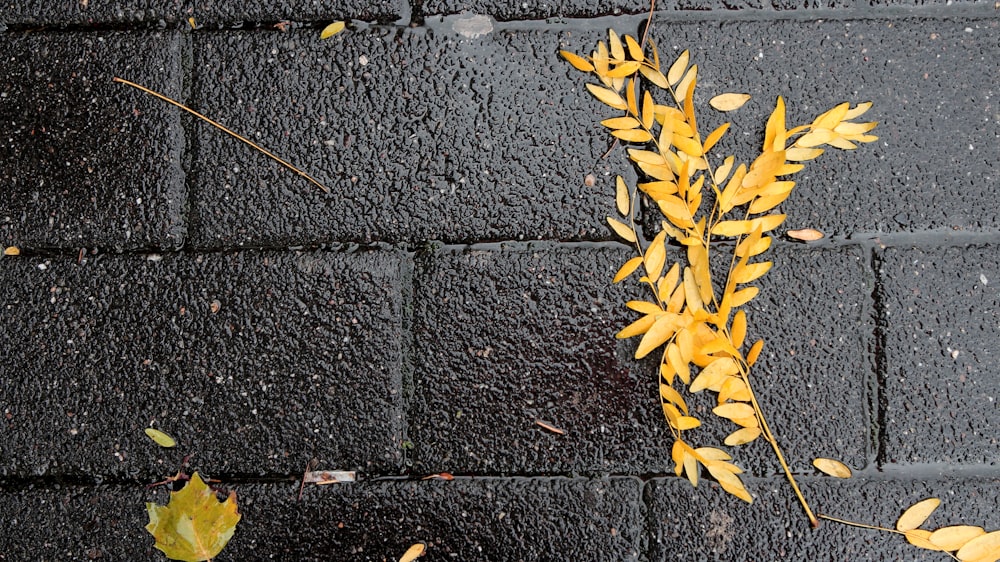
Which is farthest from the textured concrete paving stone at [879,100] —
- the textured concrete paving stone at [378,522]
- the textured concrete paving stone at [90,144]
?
the textured concrete paving stone at [90,144]

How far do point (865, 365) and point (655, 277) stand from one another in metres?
0.57

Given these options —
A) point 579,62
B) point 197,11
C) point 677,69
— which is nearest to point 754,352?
point 677,69

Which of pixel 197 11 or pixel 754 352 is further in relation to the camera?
pixel 197 11

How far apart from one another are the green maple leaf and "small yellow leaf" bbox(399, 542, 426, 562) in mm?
417

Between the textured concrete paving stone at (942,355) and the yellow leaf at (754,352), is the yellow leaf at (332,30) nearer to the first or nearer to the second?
the yellow leaf at (754,352)

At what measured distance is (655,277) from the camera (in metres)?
1.51

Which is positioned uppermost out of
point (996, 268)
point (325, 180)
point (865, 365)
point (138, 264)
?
point (325, 180)

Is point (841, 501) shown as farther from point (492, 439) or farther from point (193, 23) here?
point (193, 23)

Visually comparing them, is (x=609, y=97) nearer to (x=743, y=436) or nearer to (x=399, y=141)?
(x=399, y=141)

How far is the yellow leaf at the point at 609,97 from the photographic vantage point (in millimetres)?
1563

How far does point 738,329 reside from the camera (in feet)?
4.88

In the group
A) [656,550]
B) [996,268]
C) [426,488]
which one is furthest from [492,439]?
[996,268]

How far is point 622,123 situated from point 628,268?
0.37 metres

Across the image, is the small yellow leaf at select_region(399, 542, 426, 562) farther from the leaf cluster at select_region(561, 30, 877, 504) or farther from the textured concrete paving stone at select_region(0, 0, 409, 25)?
the textured concrete paving stone at select_region(0, 0, 409, 25)
